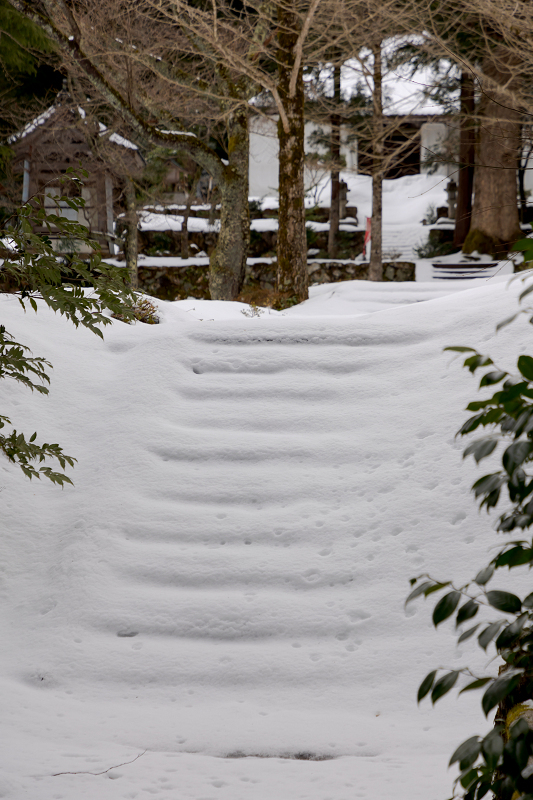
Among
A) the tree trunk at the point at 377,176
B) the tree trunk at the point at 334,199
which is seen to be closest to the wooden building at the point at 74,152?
the tree trunk at the point at 334,199

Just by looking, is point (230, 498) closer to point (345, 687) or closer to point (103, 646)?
point (103, 646)

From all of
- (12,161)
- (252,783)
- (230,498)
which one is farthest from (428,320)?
(12,161)

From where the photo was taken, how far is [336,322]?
5.84 m

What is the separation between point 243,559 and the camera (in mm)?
3602

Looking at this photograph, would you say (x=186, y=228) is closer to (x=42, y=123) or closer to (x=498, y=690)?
(x=42, y=123)

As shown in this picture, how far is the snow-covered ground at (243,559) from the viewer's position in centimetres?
247

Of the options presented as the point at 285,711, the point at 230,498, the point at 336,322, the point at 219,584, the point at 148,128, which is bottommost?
the point at 285,711

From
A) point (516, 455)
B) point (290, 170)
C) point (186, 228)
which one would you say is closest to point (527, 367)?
point (516, 455)

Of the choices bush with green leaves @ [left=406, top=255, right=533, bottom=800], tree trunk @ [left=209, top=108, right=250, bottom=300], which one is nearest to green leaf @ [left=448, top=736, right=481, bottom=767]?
bush with green leaves @ [left=406, top=255, right=533, bottom=800]

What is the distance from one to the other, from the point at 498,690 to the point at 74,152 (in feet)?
63.1

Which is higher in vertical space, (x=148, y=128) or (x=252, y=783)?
(x=148, y=128)

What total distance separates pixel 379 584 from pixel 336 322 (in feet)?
9.70

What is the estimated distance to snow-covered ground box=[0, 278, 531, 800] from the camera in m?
2.47

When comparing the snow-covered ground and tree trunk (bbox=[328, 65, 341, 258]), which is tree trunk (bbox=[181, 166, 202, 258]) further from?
the snow-covered ground
